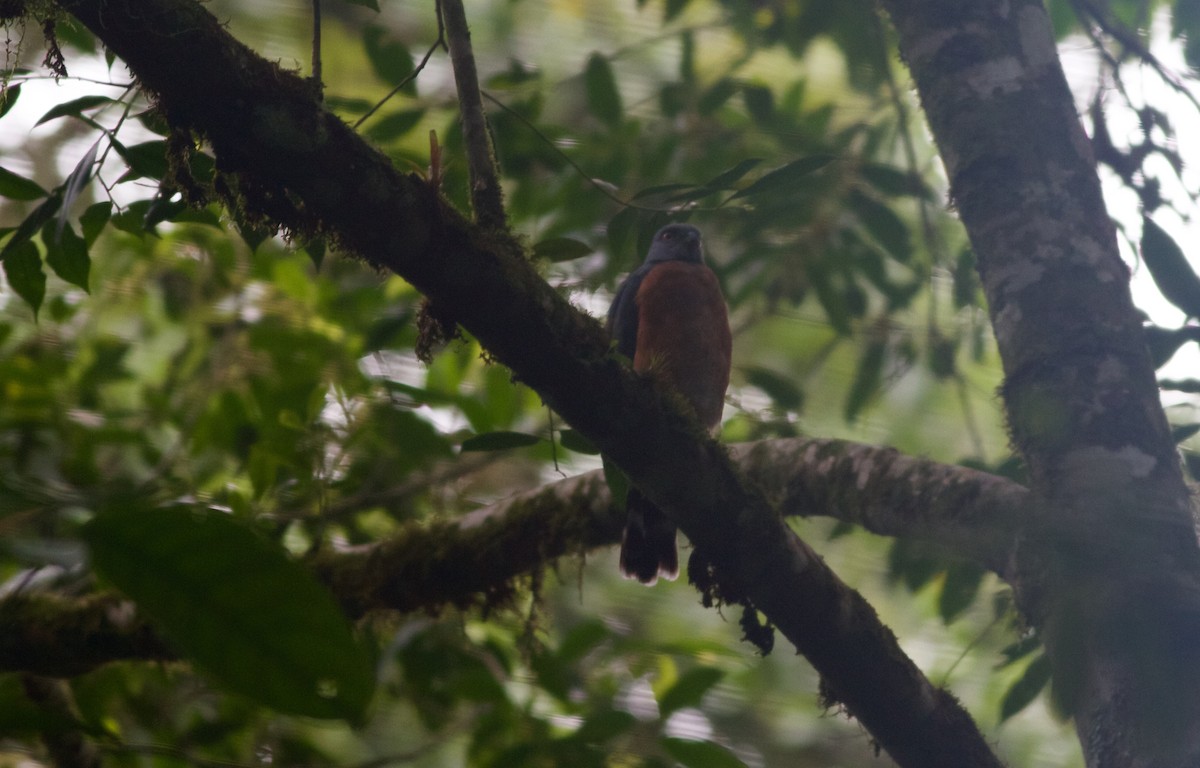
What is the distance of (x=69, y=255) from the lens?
5.50ft

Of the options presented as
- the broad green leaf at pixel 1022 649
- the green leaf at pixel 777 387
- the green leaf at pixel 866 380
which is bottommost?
the broad green leaf at pixel 1022 649

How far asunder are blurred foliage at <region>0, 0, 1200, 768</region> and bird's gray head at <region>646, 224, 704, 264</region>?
0.28 ft

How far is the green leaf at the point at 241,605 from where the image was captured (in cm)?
45

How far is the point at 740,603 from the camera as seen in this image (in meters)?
1.94

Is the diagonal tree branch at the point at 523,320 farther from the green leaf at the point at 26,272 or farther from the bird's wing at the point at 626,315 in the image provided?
the bird's wing at the point at 626,315

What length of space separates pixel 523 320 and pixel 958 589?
1.79 m

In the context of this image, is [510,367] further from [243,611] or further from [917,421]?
[917,421]

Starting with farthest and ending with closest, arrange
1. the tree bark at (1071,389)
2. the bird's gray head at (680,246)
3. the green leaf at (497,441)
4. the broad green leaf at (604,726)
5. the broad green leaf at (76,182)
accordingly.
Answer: the bird's gray head at (680,246) < the broad green leaf at (604,726) < the green leaf at (497,441) < the tree bark at (1071,389) < the broad green leaf at (76,182)

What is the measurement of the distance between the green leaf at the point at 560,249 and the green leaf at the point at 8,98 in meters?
0.94

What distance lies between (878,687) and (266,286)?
292 centimetres

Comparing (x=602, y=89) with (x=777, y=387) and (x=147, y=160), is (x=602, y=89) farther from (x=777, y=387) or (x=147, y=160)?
(x=147, y=160)

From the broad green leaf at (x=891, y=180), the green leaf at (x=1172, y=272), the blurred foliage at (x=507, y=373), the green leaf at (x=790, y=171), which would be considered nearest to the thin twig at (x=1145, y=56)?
the blurred foliage at (x=507, y=373)

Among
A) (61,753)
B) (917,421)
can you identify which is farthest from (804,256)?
(61,753)

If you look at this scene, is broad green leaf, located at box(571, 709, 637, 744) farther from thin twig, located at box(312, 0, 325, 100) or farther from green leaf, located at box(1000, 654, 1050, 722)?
thin twig, located at box(312, 0, 325, 100)
